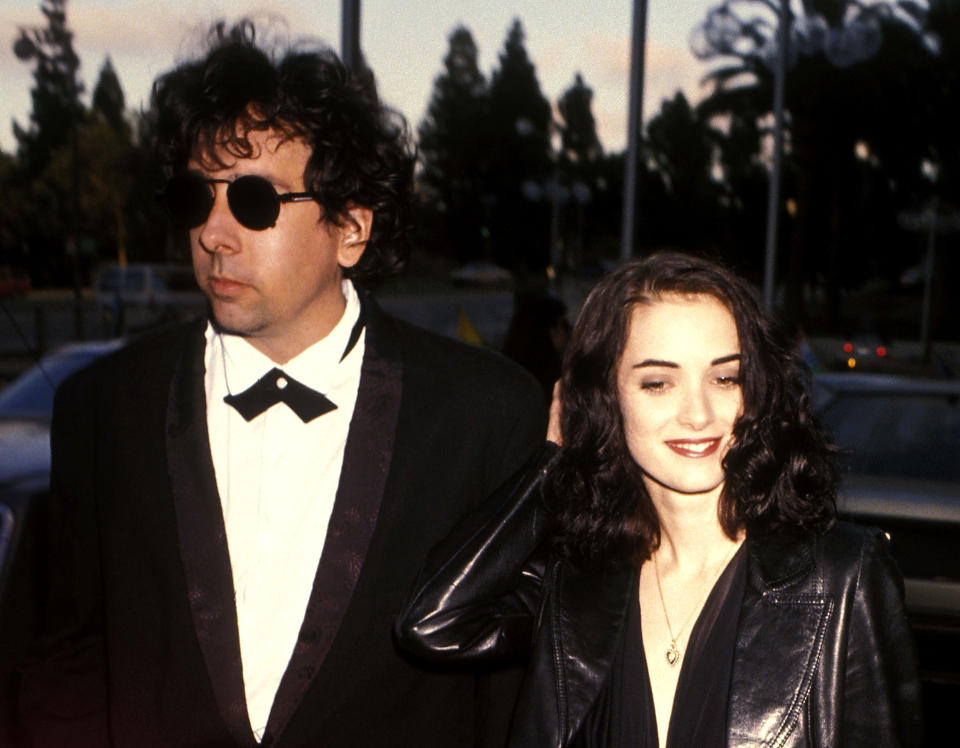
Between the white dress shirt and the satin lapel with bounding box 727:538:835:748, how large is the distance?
0.82 meters

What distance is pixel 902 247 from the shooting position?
4881 centimetres

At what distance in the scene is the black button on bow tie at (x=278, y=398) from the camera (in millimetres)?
2367

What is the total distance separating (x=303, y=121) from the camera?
256cm

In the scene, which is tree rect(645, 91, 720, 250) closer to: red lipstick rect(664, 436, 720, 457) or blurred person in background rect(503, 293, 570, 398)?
blurred person in background rect(503, 293, 570, 398)

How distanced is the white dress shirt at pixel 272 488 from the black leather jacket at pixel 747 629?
24 cm

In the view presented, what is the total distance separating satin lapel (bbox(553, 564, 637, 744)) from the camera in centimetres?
218

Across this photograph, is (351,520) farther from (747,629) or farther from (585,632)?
(747,629)

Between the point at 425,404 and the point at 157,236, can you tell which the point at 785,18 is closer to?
the point at 425,404

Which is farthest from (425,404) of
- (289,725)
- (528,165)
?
(528,165)

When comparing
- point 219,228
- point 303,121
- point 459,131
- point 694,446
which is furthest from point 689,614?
point 459,131

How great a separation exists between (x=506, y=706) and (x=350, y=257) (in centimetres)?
103

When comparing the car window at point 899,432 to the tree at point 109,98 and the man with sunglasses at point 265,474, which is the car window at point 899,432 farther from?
the tree at point 109,98

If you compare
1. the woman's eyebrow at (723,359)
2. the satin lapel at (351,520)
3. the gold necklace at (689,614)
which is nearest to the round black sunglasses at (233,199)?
the satin lapel at (351,520)

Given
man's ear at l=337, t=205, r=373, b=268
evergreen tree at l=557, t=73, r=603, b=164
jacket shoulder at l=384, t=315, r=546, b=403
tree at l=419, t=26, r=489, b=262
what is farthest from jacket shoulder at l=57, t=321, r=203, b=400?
evergreen tree at l=557, t=73, r=603, b=164
